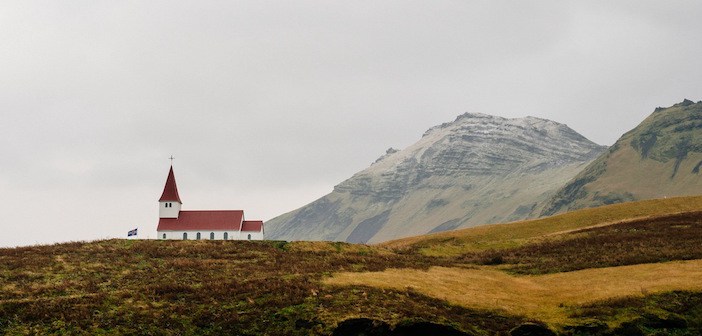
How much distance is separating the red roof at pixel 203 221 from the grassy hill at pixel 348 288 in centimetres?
5503

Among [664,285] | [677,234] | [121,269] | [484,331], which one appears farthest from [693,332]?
[121,269]

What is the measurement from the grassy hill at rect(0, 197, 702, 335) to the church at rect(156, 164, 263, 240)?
179 ft

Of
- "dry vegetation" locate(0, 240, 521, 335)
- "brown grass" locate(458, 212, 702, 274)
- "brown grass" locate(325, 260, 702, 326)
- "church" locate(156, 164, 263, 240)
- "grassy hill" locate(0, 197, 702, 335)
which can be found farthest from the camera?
"church" locate(156, 164, 263, 240)

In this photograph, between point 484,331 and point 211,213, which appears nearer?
point 484,331

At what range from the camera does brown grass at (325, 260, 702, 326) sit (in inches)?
1677

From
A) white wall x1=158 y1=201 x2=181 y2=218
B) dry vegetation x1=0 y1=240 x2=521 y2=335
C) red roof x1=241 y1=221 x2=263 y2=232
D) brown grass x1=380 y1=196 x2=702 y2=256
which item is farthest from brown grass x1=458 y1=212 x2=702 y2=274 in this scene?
white wall x1=158 y1=201 x2=181 y2=218

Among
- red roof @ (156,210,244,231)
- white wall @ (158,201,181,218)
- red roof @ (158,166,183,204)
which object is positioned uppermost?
red roof @ (158,166,183,204)

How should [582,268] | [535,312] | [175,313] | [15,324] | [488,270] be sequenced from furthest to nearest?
[488,270], [582,268], [535,312], [175,313], [15,324]

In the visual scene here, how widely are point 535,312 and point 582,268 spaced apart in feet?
58.5

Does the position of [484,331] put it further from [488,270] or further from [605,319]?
[488,270]

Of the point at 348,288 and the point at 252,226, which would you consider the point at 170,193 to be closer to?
the point at 252,226

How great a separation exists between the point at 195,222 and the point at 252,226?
11.4 meters

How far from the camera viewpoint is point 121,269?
174 feet

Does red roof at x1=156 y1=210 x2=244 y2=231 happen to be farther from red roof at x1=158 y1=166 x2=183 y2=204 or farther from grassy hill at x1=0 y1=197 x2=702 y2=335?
grassy hill at x1=0 y1=197 x2=702 y2=335
